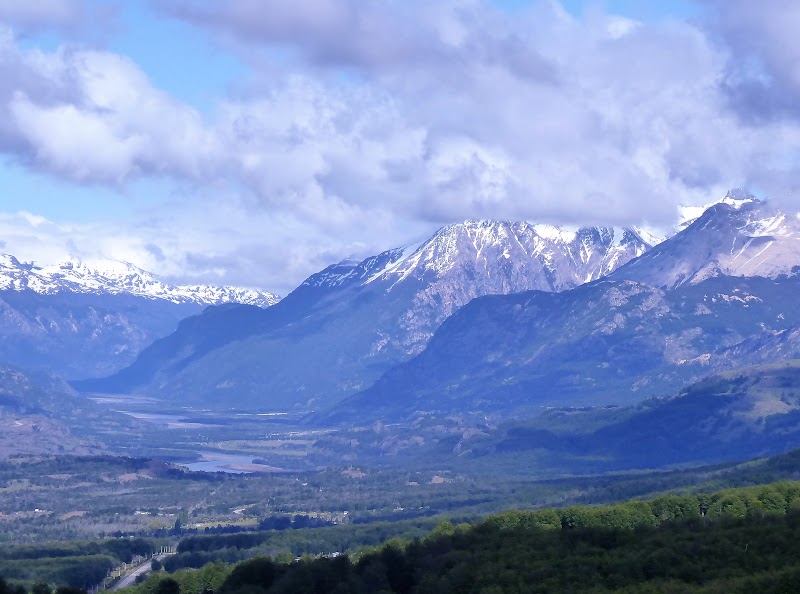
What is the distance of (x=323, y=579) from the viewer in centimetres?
15912

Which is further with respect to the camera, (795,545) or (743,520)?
(743,520)

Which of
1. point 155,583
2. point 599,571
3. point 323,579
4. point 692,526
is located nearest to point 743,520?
point 692,526

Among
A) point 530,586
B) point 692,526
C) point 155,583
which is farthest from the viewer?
point 155,583

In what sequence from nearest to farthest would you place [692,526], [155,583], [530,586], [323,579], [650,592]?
[650,592], [530,586], [323,579], [692,526], [155,583]

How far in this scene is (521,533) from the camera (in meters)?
184

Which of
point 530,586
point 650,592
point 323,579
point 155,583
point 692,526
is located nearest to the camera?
point 650,592

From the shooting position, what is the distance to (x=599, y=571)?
5709 inches

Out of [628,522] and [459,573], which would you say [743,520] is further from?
[459,573]

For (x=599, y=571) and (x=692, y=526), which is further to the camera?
(x=692, y=526)

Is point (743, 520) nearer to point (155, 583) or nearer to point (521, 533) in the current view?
point (521, 533)

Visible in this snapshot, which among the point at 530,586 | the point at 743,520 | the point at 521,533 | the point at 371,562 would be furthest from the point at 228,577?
the point at 743,520

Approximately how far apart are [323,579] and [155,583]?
43371mm

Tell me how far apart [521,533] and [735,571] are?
53082 millimetres

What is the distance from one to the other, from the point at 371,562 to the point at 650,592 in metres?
47.6
